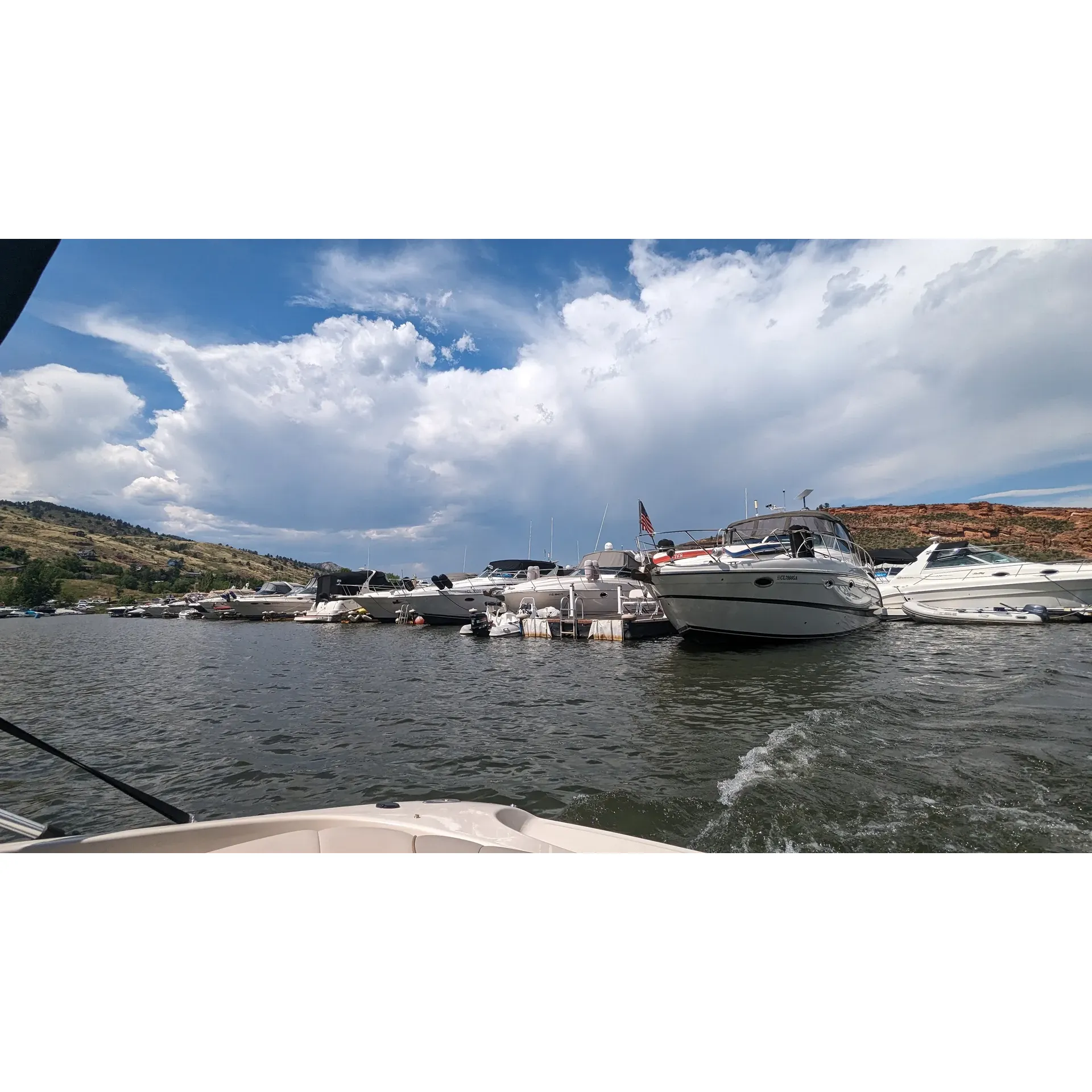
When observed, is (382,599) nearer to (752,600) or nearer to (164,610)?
(752,600)

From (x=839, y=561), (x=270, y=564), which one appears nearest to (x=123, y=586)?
(x=270, y=564)

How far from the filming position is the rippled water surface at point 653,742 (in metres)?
4.33

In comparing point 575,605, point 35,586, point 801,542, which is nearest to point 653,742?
point 801,542

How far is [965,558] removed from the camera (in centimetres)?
2138

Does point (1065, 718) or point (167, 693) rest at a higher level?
point (1065, 718)

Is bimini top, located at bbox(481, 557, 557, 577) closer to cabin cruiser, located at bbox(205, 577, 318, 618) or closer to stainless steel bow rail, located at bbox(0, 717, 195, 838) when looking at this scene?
cabin cruiser, located at bbox(205, 577, 318, 618)

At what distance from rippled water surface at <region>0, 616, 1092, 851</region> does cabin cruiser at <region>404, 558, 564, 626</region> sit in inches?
551

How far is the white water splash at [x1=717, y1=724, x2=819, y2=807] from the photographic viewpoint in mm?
5004

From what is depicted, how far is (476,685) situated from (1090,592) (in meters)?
23.6

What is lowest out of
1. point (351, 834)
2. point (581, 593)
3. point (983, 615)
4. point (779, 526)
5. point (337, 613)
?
point (351, 834)

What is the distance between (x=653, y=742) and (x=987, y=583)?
20.2 metres

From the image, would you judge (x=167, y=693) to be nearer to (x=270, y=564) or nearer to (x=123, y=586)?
(x=123, y=586)

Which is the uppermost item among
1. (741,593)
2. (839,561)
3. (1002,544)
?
(1002,544)

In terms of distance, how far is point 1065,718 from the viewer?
6.52 m
